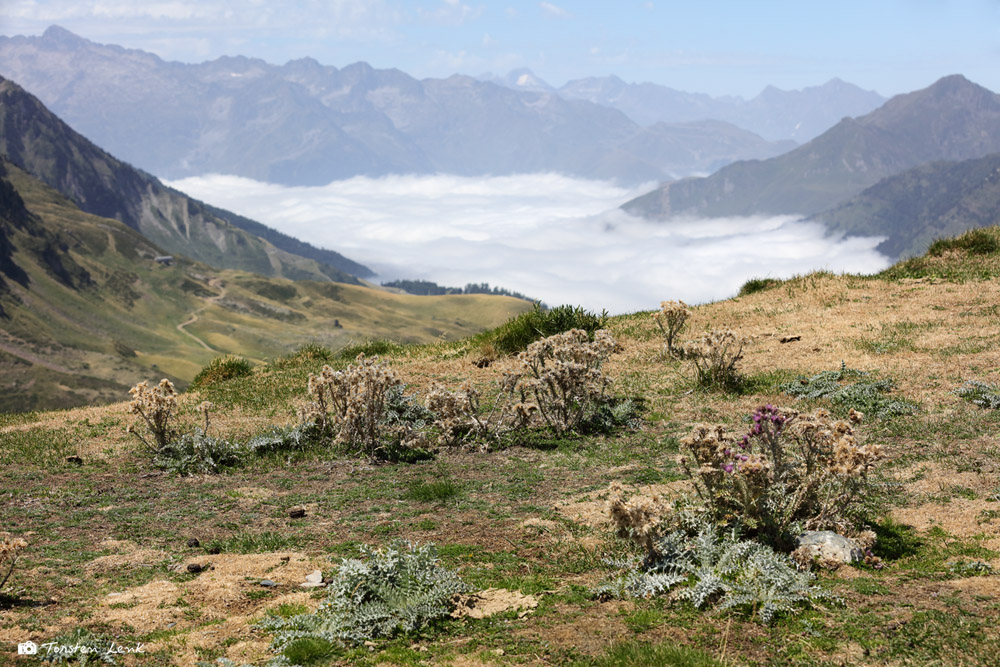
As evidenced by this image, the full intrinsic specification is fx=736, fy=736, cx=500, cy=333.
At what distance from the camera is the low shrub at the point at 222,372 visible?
21734mm

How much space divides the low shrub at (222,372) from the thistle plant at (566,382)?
10.7 metres

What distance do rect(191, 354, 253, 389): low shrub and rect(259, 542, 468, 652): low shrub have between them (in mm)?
15370

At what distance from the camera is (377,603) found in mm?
7195

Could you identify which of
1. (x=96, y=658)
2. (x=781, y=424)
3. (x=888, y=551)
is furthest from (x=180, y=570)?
(x=888, y=551)

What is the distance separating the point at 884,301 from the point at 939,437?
412 inches

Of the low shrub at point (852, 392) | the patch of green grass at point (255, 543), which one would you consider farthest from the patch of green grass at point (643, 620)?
the low shrub at point (852, 392)

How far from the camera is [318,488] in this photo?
12250 mm

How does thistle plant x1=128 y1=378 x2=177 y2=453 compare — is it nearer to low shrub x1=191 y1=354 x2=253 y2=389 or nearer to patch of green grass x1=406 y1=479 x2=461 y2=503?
patch of green grass x1=406 y1=479 x2=461 y2=503

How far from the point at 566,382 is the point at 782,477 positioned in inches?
230

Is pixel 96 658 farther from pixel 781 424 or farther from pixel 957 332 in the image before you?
pixel 957 332

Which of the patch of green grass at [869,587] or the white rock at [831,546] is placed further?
the white rock at [831,546]

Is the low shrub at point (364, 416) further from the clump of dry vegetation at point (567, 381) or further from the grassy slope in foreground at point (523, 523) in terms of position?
the clump of dry vegetation at point (567, 381)

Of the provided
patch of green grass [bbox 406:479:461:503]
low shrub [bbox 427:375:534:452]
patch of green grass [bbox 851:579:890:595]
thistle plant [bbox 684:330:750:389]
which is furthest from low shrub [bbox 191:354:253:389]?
patch of green grass [bbox 851:579:890:595]

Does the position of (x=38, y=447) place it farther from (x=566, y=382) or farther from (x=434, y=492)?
(x=566, y=382)
